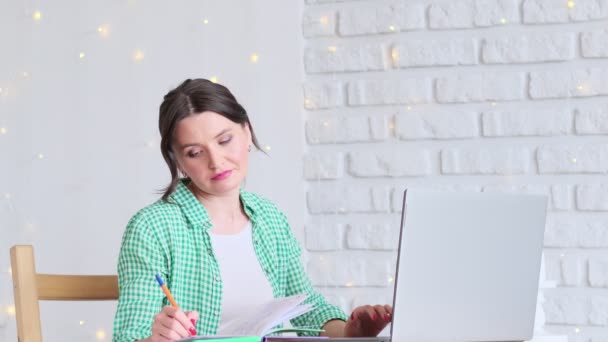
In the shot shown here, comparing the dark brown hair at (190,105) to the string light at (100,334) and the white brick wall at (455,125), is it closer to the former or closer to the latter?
the white brick wall at (455,125)

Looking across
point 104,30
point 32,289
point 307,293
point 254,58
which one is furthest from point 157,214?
point 104,30

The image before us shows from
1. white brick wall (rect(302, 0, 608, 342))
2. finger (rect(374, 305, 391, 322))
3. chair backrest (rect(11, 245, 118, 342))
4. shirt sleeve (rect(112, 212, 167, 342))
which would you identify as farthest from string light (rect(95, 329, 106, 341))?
finger (rect(374, 305, 391, 322))

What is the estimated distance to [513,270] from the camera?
3.82 ft

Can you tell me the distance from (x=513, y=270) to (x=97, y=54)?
154cm

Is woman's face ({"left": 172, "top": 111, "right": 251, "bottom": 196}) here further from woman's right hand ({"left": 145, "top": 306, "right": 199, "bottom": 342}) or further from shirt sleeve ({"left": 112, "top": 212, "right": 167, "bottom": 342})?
woman's right hand ({"left": 145, "top": 306, "right": 199, "bottom": 342})

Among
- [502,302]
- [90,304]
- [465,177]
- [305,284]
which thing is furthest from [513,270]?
[90,304]

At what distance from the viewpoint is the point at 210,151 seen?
1495 millimetres

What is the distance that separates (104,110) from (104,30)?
0.22 meters

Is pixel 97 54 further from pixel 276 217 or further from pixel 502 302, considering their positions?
pixel 502 302

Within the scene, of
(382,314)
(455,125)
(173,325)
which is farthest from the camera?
(455,125)

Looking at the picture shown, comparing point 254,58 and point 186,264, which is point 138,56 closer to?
point 254,58

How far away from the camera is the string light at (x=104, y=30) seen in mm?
2365

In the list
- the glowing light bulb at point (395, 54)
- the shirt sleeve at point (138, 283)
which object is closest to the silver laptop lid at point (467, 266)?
the shirt sleeve at point (138, 283)

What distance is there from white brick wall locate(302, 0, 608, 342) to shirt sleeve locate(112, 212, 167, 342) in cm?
83
